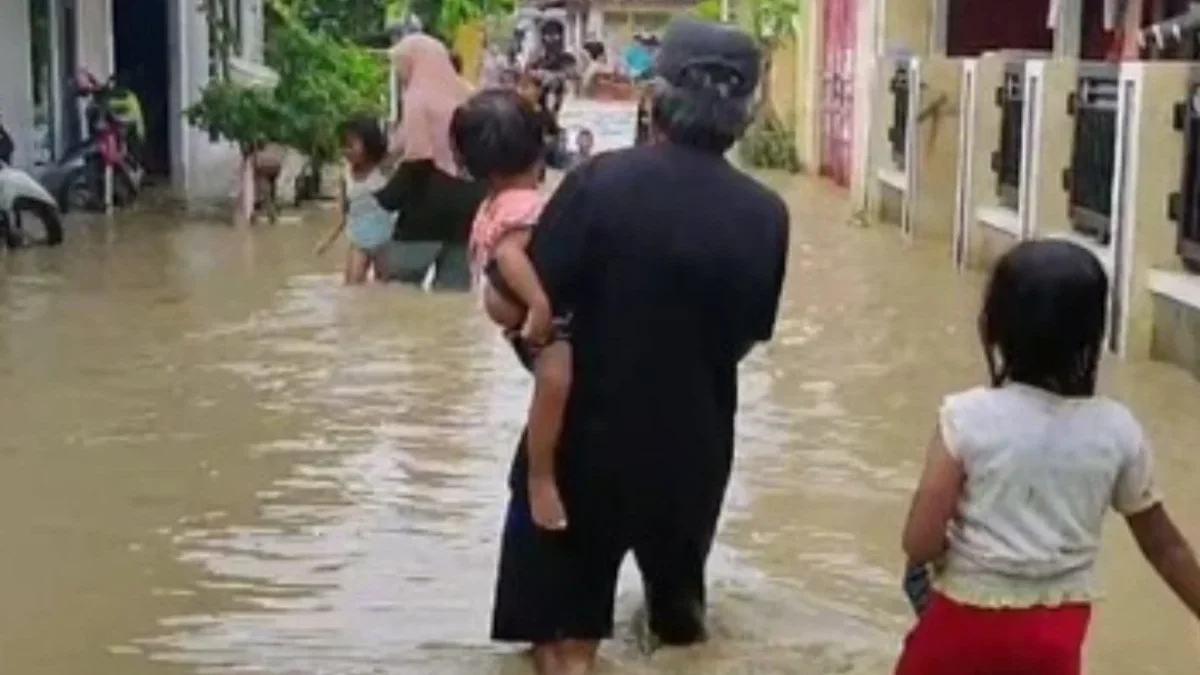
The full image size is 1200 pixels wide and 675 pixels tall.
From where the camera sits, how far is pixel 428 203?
38.1 ft

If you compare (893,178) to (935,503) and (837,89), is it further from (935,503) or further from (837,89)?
(935,503)

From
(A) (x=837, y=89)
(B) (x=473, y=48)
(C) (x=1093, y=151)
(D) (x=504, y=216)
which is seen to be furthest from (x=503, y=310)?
(B) (x=473, y=48)

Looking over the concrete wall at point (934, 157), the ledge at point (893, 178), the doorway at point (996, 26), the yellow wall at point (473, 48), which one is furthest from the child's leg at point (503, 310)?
the yellow wall at point (473, 48)

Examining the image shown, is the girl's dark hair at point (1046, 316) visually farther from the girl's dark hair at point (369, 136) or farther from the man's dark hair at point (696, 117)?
the girl's dark hair at point (369, 136)

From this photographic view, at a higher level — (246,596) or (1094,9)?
(1094,9)

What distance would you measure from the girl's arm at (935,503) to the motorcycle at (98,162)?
641 inches

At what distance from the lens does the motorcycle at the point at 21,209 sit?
16250mm

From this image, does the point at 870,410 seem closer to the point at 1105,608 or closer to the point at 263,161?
the point at 1105,608

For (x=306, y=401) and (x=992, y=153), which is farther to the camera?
(x=992, y=153)

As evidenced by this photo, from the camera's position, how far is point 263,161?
64.4ft

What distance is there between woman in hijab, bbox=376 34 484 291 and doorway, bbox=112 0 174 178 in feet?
41.5

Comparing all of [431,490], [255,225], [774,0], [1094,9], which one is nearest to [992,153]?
[1094,9]

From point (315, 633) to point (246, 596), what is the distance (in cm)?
45

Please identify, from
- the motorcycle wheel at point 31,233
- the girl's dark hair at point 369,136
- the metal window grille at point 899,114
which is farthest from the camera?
the metal window grille at point 899,114
